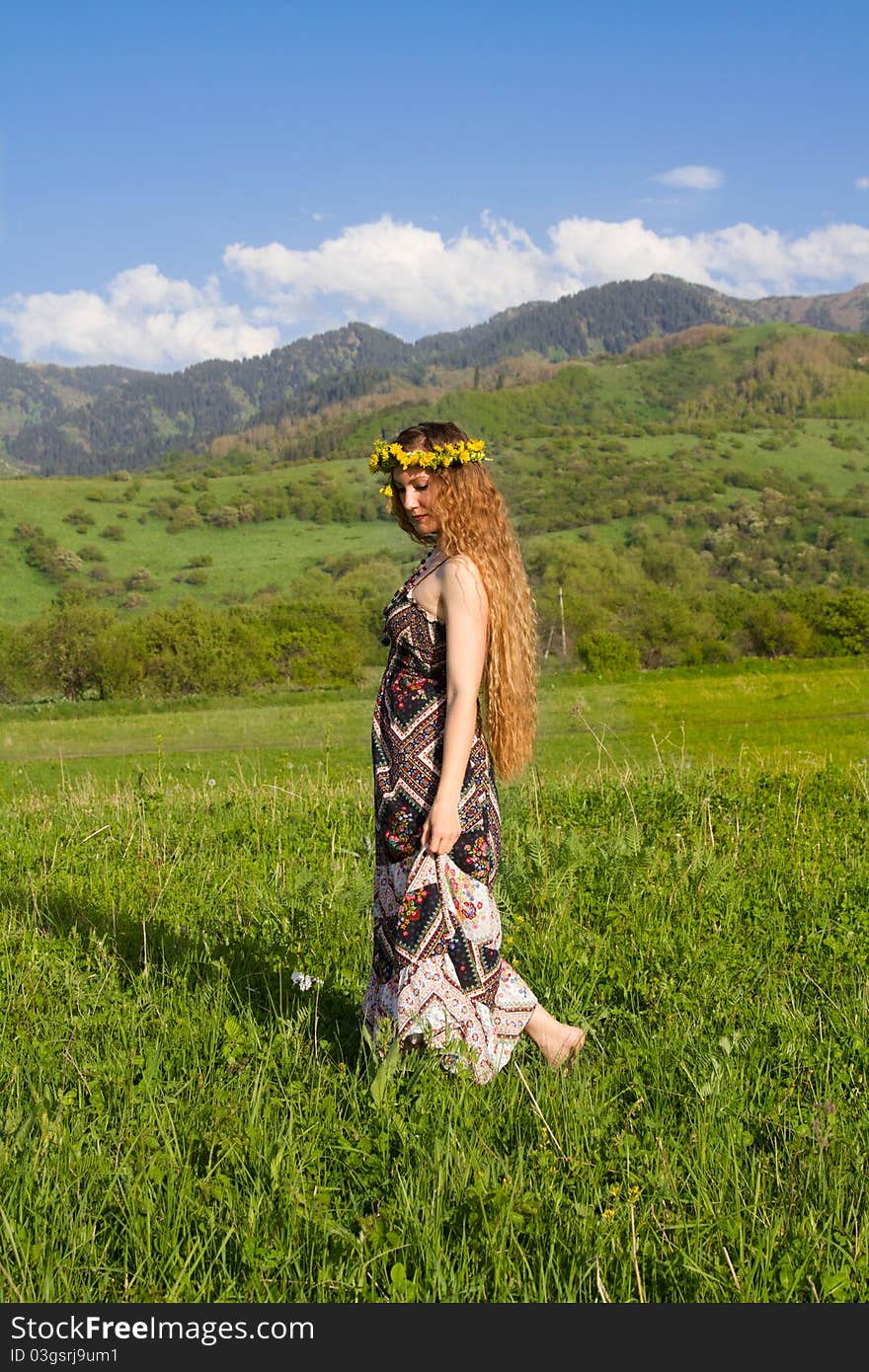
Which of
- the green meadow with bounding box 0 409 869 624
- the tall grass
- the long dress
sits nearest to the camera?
the tall grass

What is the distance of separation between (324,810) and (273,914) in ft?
8.92

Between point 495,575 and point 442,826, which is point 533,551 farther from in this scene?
point 442,826

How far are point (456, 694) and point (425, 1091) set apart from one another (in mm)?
1091

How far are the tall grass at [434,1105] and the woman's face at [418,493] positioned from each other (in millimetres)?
1533

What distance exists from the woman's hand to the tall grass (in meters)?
0.62

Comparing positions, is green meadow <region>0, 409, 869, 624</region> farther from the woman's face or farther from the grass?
the woman's face

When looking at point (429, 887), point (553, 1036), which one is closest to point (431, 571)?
point (429, 887)

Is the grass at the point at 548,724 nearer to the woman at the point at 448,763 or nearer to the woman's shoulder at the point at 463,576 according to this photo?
the woman at the point at 448,763

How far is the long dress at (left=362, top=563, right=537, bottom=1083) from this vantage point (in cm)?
345

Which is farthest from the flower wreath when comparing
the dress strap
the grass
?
the grass

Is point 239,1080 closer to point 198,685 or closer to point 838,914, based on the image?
point 838,914

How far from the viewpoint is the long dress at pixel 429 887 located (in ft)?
11.3

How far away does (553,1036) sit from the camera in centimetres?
357

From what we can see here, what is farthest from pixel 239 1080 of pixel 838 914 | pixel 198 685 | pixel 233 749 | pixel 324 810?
pixel 198 685
